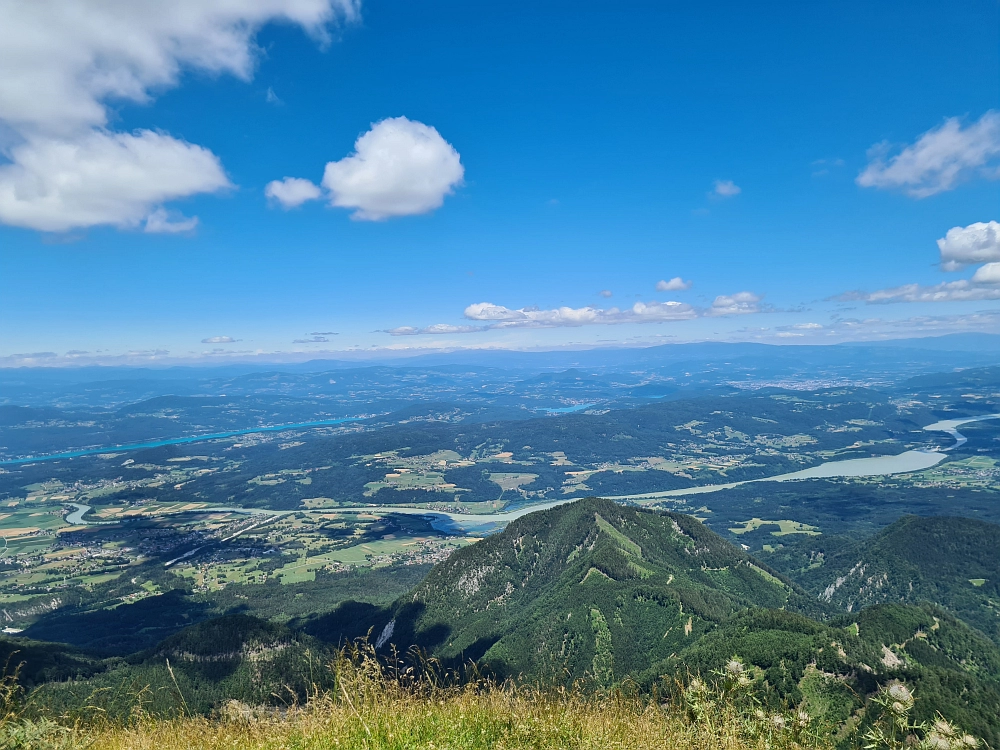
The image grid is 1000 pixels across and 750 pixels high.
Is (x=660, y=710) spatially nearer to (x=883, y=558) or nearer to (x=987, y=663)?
(x=987, y=663)

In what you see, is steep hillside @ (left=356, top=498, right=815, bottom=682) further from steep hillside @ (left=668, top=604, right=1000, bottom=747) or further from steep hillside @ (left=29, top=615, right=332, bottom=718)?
steep hillside @ (left=29, top=615, right=332, bottom=718)

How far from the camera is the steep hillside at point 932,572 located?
167250 millimetres

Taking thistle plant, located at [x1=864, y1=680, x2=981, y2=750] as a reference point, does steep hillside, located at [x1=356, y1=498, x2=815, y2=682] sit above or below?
below

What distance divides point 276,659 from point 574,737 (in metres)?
121

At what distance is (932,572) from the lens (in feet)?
587

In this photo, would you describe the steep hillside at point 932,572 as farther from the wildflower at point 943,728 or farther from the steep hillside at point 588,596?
the wildflower at point 943,728

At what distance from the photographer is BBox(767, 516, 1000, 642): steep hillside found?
167250 millimetres

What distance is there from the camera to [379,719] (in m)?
9.34

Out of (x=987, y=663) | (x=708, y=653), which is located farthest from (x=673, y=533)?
(x=708, y=653)

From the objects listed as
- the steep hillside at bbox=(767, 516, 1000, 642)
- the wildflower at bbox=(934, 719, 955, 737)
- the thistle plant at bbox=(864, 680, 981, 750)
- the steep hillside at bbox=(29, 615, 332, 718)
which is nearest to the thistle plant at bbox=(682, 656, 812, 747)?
the thistle plant at bbox=(864, 680, 981, 750)

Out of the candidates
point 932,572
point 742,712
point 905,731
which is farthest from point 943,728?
point 932,572

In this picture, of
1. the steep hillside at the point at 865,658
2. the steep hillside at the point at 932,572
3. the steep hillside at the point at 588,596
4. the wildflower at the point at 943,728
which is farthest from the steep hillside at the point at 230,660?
the steep hillside at the point at 932,572

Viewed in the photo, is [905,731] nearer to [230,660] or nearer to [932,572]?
[230,660]

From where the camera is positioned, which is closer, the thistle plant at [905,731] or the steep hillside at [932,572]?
the thistle plant at [905,731]
